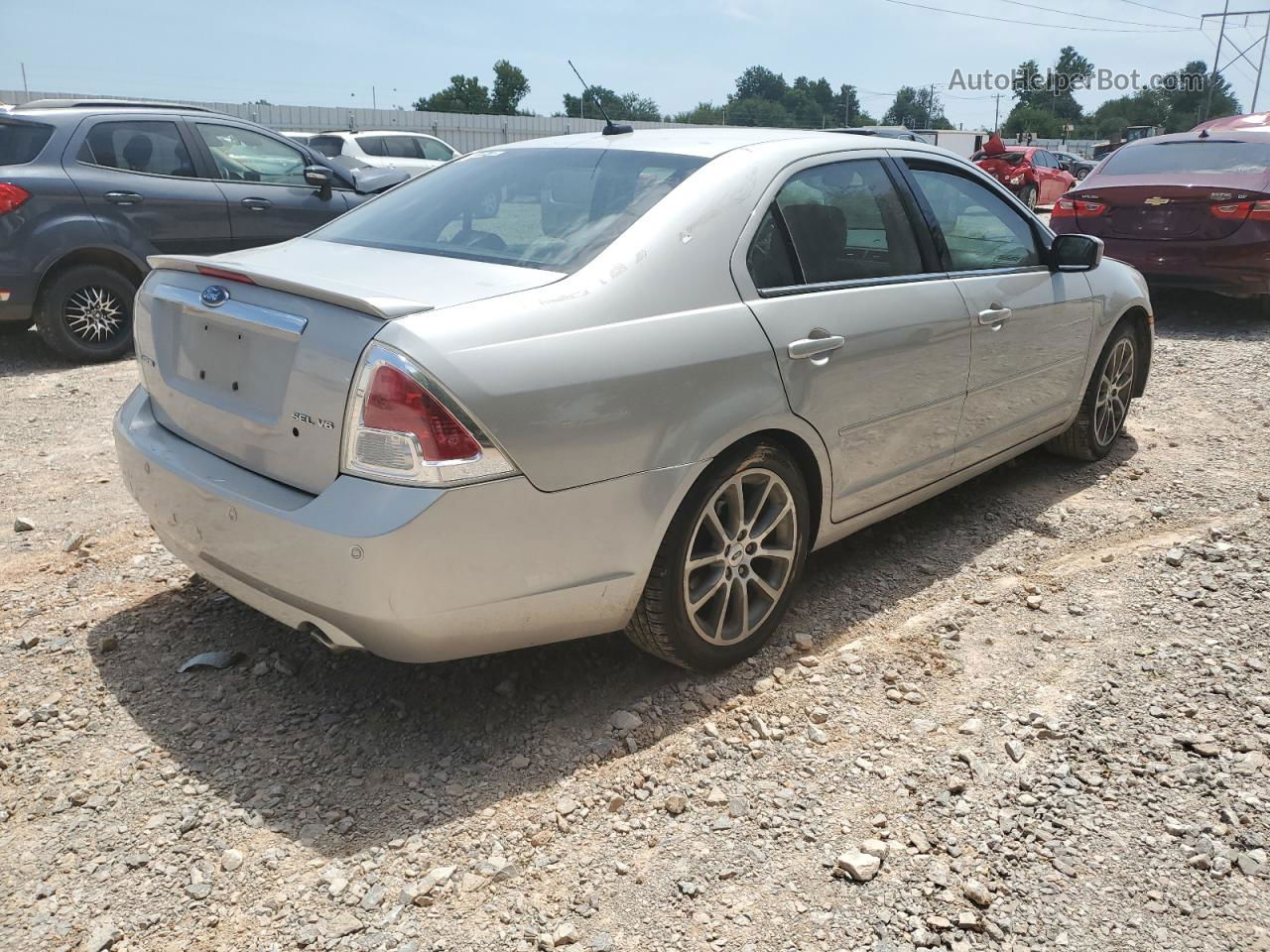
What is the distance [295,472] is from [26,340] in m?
6.60

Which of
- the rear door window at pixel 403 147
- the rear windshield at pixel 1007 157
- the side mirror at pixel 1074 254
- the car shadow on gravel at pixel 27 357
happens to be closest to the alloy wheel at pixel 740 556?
the side mirror at pixel 1074 254

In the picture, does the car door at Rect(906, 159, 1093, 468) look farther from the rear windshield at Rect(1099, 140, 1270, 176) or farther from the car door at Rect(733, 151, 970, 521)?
the rear windshield at Rect(1099, 140, 1270, 176)

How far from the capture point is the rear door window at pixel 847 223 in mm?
3387

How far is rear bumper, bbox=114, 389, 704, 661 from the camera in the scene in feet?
8.13

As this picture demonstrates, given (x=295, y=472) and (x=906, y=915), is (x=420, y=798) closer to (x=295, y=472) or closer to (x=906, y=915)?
(x=295, y=472)

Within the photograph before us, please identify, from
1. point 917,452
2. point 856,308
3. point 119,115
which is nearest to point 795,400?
point 856,308

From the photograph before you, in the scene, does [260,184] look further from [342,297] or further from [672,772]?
[672,772]

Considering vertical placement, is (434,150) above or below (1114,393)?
above

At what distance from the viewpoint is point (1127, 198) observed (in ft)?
28.7

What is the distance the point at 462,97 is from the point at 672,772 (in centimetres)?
8948

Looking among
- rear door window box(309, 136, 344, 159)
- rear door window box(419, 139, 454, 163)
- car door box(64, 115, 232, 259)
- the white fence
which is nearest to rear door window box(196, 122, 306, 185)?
car door box(64, 115, 232, 259)

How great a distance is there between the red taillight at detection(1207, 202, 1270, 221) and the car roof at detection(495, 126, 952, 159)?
18.5 ft

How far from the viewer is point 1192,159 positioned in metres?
9.25

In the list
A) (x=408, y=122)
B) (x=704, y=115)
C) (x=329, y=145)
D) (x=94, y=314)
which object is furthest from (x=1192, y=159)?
(x=704, y=115)
